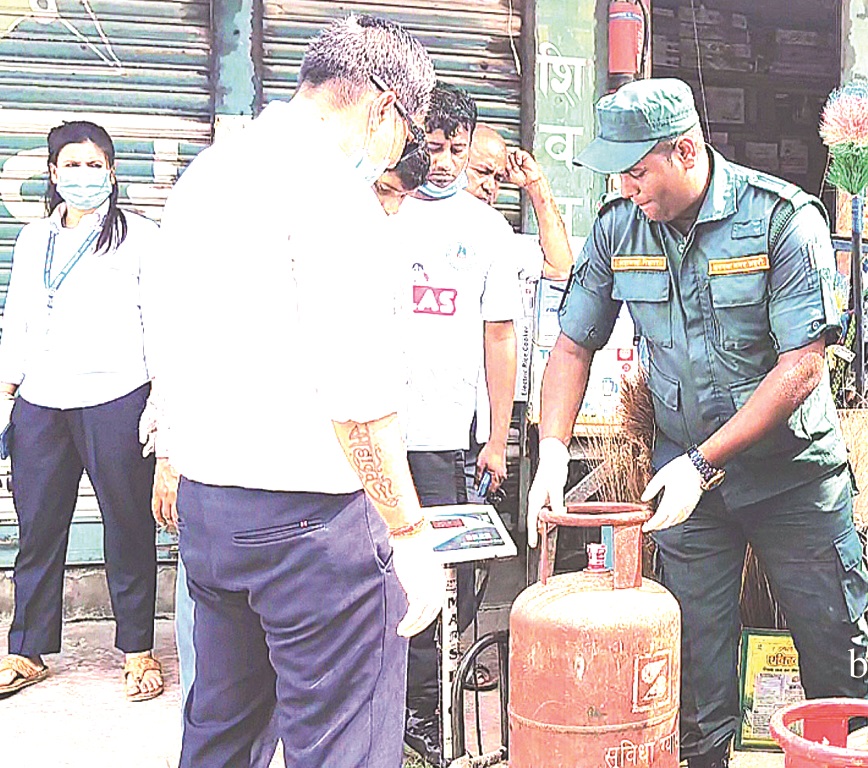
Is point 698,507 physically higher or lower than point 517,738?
higher

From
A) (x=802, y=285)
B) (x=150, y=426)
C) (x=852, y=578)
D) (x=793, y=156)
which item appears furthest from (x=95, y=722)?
(x=793, y=156)

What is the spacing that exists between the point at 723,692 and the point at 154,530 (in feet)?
7.40

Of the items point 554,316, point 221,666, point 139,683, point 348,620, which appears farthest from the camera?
point 554,316

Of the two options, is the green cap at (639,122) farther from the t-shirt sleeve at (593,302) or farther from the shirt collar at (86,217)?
the shirt collar at (86,217)

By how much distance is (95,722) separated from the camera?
4094 mm

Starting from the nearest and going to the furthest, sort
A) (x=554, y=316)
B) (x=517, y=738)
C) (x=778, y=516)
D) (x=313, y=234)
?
(x=313, y=234)
(x=517, y=738)
(x=778, y=516)
(x=554, y=316)

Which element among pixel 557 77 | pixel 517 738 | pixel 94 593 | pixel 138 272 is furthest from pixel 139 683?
pixel 557 77

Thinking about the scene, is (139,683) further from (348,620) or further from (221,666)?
(348,620)

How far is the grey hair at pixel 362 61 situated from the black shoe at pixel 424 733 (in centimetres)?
214

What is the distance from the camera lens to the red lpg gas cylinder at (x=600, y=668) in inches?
110

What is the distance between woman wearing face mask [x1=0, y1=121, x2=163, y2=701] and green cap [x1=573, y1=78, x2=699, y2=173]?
6.55 feet

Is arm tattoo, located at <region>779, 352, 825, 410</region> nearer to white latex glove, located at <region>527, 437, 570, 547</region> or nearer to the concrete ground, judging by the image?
white latex glove, located at <region>527, 437, 570, 547</region>

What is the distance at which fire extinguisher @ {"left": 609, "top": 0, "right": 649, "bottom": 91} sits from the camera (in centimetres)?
527

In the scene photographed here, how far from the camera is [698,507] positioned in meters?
3.26
